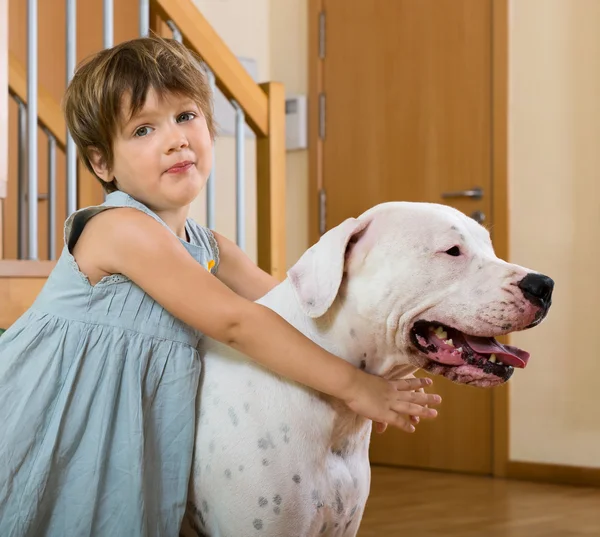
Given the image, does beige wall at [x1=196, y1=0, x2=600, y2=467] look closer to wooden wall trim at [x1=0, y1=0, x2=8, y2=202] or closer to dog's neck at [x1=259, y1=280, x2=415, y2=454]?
wooden wall trim at [x1=0, y1=0, x2=8, y2=202]

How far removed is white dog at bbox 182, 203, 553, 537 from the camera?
1.16m

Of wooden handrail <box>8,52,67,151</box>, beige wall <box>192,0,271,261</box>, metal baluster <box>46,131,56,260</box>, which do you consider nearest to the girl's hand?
metal baluster <box>46,131,56,260</box>

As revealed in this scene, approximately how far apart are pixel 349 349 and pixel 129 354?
325 millimetres

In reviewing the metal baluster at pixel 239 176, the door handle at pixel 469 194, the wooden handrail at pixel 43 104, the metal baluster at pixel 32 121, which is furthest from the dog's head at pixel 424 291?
the door handle at pixel 469 194

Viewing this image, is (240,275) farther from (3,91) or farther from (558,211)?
(558,211)

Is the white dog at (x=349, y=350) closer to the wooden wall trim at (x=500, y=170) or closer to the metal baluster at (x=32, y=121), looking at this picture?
the metal baluster at (x=32, y=121)

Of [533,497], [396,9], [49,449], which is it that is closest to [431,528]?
[533,497]

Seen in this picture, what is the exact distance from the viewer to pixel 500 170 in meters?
3.54

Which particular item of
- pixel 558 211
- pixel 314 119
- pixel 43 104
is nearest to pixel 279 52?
pixel 314 119

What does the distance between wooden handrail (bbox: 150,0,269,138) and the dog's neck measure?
1.38 meters

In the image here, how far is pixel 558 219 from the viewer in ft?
11.2

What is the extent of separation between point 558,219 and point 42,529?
2.59 meters

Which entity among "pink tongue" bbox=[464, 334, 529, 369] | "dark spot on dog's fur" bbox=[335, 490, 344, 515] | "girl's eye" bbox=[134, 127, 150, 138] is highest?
"girl's eye" bbox=[134, 127, 150, 138]

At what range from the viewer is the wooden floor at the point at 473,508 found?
2.58 m
